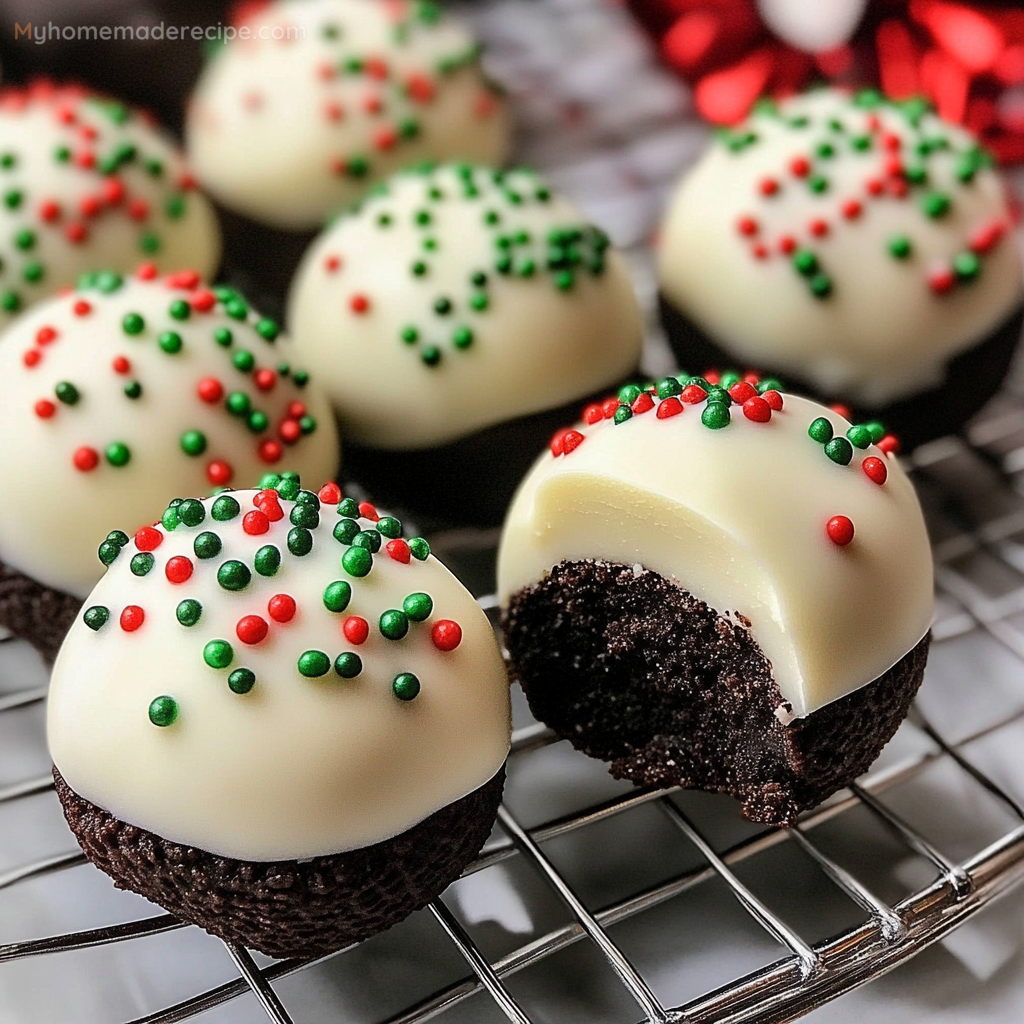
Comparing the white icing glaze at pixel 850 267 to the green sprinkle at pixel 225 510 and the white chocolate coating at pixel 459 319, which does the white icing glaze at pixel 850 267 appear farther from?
the green sprinkle at pixel 225 510

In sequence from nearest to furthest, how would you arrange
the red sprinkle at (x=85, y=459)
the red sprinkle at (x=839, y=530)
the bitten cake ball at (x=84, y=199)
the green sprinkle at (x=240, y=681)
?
the green sprinkle at (x=240, y=681), the red sprinkle at (x=839, y=530), the red sprinkle at (x=85, y=459), the bitten cake ball at (x=84, y=199)

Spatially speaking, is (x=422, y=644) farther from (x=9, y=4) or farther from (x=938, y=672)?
(x=9, y=4)

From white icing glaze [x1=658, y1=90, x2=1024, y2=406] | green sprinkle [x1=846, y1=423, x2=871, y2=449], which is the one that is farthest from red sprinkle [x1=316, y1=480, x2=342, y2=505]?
white icing glaze [x1=658, y1=90, x2=1024, y2=406]

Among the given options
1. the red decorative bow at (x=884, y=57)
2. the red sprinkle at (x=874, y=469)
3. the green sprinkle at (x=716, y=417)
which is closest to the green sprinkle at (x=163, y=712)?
the green sprinkle at (x=716, y=417)

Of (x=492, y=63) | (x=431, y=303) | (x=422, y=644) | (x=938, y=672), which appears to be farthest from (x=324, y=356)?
(x=492, y=63)

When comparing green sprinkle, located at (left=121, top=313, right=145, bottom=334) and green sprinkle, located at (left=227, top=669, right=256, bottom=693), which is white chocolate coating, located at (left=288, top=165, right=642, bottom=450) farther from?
green sprinkle, located at (left=227, top=669, right=256, bottom=693)

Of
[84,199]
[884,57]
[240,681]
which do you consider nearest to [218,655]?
[240,681]
